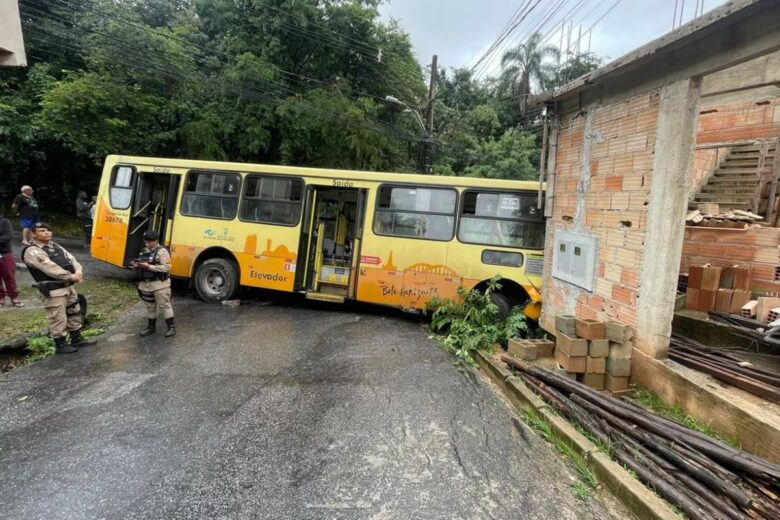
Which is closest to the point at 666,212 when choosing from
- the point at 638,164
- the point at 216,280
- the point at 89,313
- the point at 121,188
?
the point at 638,164

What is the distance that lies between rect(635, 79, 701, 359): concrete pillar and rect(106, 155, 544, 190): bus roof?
2.46m

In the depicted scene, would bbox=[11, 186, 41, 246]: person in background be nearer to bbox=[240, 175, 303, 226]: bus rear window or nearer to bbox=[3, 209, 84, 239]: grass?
bbox=[240, 175, 303, 226]: bus rear window

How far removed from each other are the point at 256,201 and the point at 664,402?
6.75 m

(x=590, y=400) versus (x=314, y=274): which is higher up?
(x=314, y=274)

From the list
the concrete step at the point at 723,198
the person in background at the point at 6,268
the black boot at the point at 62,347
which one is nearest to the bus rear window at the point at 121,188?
the person in background at the point at 6,268

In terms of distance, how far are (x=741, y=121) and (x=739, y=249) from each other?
5.51m

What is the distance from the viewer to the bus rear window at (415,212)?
6.93m

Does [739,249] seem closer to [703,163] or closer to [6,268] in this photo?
[703,163]

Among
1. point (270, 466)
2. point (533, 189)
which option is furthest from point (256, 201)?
point (270, 466)

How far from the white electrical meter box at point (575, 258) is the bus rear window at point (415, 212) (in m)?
1.74

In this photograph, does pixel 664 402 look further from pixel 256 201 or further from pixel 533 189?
pixel 256 201

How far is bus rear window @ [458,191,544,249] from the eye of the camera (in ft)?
21.5

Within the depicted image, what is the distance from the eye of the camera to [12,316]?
6.16 meters

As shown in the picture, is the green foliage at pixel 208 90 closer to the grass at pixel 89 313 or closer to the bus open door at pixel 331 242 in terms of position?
the grass at pixel 89 313
